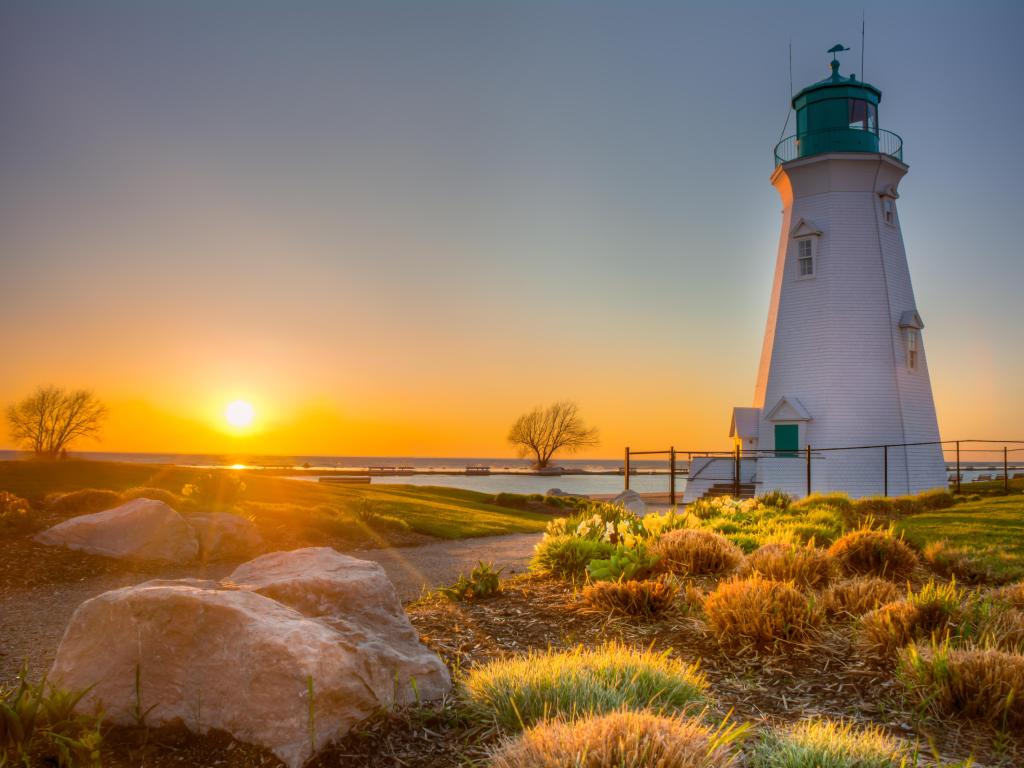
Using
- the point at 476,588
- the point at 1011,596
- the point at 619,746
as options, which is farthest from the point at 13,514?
the point at 1011,596

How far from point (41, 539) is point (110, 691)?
758 cm

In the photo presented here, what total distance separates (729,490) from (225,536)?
74.1ft

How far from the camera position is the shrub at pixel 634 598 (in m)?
6.20

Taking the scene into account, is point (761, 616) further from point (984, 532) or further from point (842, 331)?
point (842, 331)

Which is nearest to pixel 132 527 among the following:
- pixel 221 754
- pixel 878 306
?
pixel 221 754

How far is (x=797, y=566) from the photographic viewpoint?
6.71 meters

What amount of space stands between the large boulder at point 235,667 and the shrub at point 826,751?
6.40 feet

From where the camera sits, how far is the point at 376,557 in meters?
11.7

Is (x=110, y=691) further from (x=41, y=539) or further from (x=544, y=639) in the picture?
(x=41, y=539)

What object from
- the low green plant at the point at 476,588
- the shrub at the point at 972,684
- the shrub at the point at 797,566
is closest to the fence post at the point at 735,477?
the shrub at the point at 797,566

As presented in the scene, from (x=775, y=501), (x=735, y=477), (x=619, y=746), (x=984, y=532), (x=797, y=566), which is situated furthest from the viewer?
(x=735, y=477)

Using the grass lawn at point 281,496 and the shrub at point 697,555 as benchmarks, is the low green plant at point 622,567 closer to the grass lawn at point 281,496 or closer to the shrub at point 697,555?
the shrub at point 697,555

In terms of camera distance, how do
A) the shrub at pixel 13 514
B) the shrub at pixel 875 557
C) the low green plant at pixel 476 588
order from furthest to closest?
1. the shrub at pixel 13 514
2. the shrub at pixel 875 557
3. the low green plant at pixel 476 588

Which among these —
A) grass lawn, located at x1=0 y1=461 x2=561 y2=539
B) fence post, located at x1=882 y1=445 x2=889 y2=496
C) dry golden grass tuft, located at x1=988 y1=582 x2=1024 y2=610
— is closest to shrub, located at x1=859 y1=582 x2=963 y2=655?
dry golden grass tuft, located at x1=988 y1=582 x2=1024 y2=610
